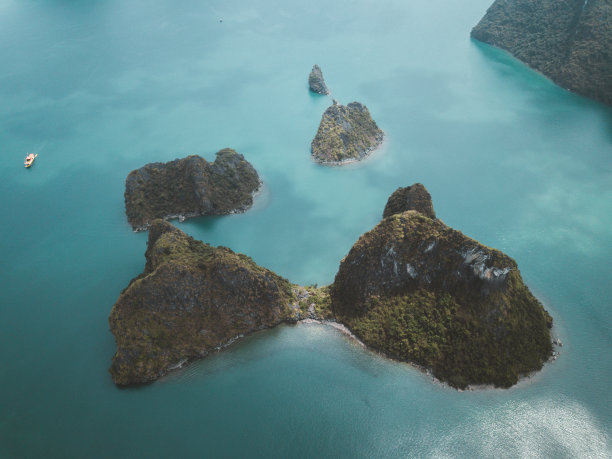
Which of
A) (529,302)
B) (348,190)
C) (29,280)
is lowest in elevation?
(29,280)

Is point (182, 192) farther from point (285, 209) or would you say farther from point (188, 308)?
point (188, 308)

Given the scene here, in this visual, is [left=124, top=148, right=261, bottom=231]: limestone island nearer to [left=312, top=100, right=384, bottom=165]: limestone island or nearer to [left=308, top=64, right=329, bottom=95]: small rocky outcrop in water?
[left=312, top=100, right=384, bottom=165]: limestone island

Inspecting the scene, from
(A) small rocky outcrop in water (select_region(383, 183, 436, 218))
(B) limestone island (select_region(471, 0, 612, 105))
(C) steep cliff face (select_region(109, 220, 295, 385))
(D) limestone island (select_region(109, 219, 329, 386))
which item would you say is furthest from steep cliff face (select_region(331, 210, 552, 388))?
(B) limestone island (select_region(471, 0, 612, 105))

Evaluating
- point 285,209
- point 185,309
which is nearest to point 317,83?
point 285,209

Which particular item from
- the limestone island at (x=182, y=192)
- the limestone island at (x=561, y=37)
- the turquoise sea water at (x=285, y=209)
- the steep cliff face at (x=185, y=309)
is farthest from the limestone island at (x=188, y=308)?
the limestone island at (x=561, y=37)

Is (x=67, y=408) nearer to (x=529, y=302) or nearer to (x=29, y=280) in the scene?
(x=29, y=280)

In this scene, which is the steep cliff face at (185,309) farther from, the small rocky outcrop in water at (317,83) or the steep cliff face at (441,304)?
the small rocky outcrop in water at (317,83)

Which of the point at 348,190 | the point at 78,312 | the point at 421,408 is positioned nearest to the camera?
the point at 421,408

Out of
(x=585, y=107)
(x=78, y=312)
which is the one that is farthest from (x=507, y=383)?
(x=585, y=107)
